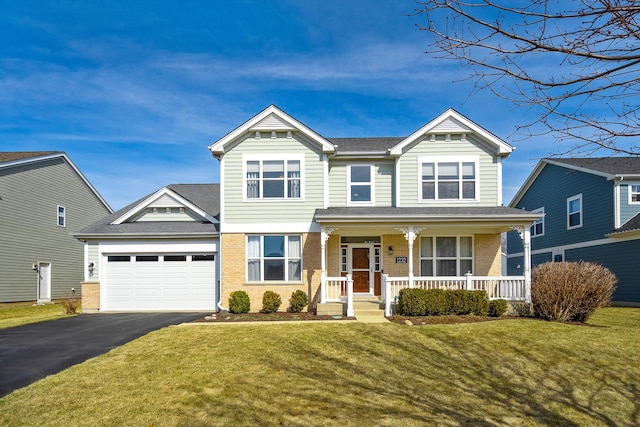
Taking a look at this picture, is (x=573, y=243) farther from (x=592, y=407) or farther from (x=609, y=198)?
(x=592, y=407)

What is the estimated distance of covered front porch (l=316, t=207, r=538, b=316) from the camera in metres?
15.6

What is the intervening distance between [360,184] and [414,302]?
5.53 meters

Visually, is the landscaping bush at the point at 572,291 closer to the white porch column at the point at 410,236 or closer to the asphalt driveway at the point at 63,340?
the white porch column at the point at 410,236

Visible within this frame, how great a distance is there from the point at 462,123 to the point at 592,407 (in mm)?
11989

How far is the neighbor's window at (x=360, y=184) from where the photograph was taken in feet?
59.5

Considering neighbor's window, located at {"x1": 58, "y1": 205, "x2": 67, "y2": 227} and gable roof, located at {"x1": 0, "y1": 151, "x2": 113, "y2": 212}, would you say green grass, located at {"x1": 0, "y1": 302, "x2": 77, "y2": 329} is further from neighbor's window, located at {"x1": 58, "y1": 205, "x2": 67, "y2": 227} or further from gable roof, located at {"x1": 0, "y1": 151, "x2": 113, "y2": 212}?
gable roof, located at {"x1": 0, "y1": 151, "x2": 113, "y2": 212}

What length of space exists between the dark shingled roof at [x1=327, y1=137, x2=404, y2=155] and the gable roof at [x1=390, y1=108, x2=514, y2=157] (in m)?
0.96

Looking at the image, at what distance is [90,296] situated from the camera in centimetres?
1845

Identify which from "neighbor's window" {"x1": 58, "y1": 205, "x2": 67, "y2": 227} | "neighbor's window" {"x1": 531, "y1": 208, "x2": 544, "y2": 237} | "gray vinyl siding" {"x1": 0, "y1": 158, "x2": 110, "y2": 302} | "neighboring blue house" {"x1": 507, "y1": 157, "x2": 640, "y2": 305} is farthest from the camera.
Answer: "neighbor's window" {"x1": 531, "y1": 208, "x2": 544, "y2": 237}

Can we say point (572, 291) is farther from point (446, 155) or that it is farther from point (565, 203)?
point (565, 203)

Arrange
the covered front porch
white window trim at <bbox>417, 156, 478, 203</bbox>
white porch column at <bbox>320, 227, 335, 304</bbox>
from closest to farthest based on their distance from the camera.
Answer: the covered front porch, white porch column at <bbox>320, 227, 335, 304</bbox>, white window trim at <bbox>417, 156, 478, 203</bbox>

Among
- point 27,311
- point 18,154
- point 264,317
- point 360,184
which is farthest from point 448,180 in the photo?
point 18,154

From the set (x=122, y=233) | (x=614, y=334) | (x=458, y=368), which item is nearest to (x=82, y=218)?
(x=122, y=233)

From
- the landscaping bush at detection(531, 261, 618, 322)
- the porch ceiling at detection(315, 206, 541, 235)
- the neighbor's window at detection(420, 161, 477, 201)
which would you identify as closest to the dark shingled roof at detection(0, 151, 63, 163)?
the porch ceiling at detection(315, 206, 541, 235)
